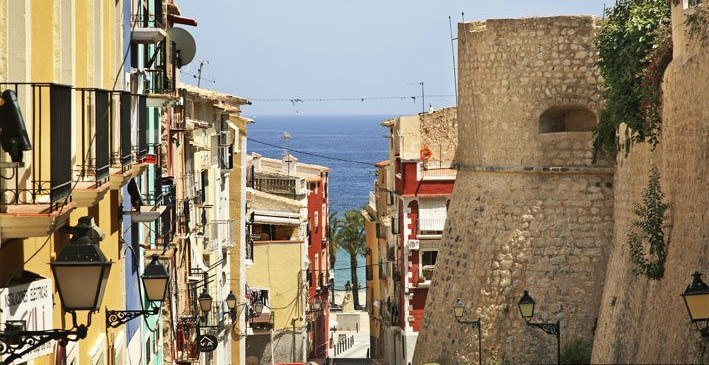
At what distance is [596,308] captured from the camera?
27.3 m

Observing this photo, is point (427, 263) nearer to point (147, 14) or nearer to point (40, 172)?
point (147, 14)

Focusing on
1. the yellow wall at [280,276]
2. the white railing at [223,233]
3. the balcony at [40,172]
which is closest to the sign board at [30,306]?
the balcony at [40,172]

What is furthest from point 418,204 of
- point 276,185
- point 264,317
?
point 276,185

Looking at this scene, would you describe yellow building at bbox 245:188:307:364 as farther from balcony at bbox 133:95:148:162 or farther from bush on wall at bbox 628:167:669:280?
balcony at bbox 133:95:148:162

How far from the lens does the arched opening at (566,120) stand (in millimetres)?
28328

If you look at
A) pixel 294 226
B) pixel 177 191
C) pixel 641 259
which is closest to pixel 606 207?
pixel 641 259

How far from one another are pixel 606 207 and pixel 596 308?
1.72m

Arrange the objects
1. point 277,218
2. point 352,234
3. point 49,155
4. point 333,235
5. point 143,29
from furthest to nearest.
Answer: point 333,235 → point 352,234 → point 277,218 → point 143,29 → point 49,155

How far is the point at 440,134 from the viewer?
150 feet

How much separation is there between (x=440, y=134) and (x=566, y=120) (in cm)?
1676

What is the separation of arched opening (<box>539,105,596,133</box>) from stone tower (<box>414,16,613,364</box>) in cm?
2

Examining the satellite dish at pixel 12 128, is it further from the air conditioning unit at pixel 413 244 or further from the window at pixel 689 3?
the air conditioning unit at pixel 413 244

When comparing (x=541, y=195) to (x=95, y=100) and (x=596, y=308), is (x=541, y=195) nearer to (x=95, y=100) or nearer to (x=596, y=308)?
(x=596, y=308)

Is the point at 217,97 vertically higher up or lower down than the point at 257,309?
higher up
